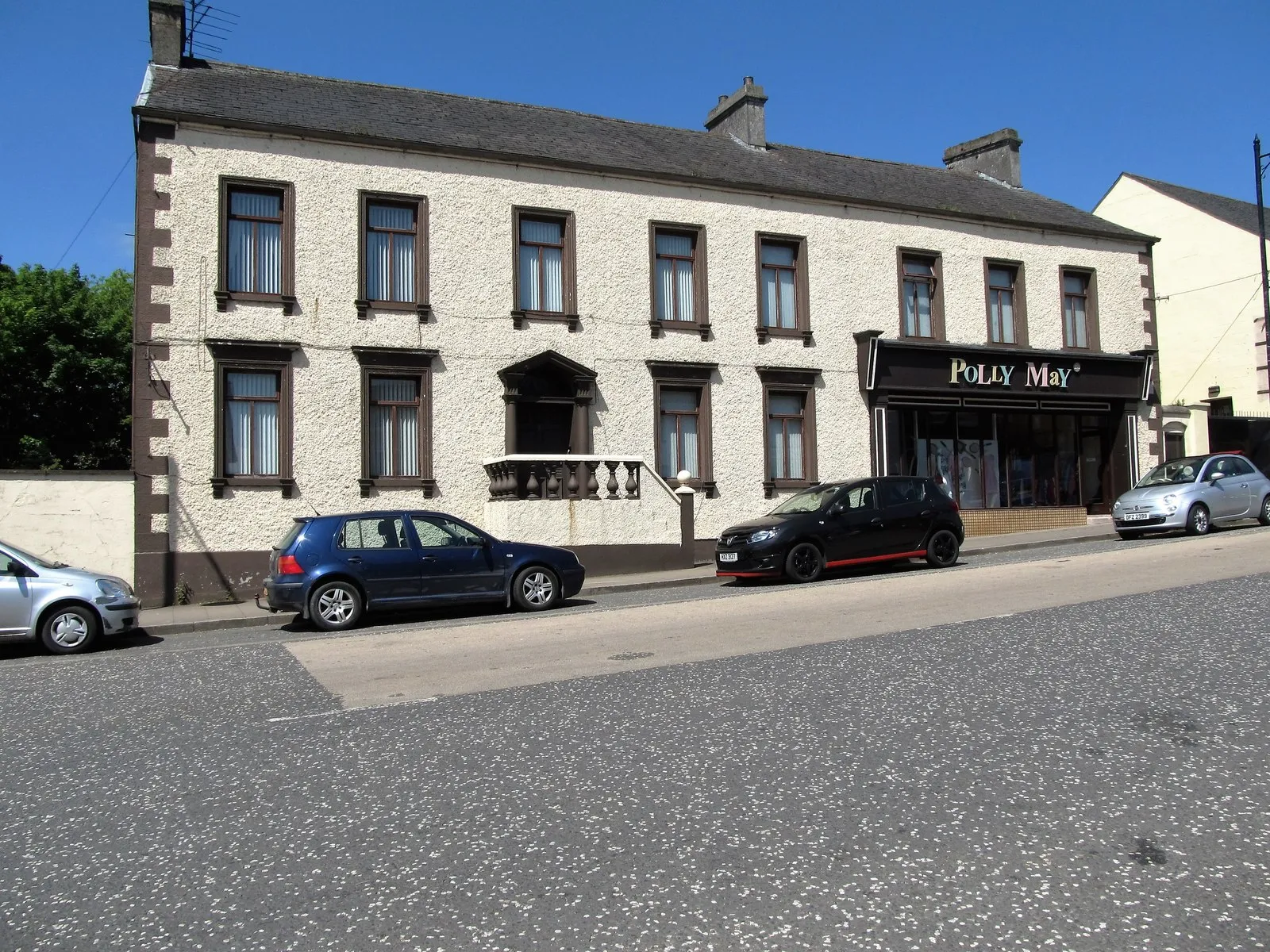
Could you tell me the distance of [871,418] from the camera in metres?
21.5

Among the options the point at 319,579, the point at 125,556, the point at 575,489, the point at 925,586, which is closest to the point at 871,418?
the point at 575,489

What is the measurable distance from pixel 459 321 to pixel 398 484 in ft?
10.2

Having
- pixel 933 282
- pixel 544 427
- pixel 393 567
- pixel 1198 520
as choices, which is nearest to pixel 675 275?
pixel 544 427

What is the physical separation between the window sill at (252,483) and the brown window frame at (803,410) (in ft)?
29.8

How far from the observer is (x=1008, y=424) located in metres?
23.7

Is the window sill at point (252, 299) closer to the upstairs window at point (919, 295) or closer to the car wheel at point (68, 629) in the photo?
the car wheel at point (68, 629)

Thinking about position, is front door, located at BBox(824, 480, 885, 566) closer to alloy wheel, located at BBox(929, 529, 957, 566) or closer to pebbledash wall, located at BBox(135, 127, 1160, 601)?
alloy wheel, located at BBox(929, 529, 957, 566)

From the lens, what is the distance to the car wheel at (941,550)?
52.7ft

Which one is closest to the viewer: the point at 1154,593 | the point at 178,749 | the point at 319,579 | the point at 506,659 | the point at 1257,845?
the point at 1257,845

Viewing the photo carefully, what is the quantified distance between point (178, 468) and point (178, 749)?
11.1 meters

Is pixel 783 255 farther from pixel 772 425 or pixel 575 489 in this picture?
pixel 575 489

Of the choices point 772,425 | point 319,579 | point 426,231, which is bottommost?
point 319,579

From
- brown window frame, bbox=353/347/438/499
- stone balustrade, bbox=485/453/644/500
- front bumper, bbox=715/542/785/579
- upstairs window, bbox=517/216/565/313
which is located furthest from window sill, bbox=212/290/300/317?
front bumper, bbox=715/542/785/579

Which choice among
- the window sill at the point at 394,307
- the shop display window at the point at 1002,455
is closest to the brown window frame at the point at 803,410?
the shop display window at the point at 1002,455
